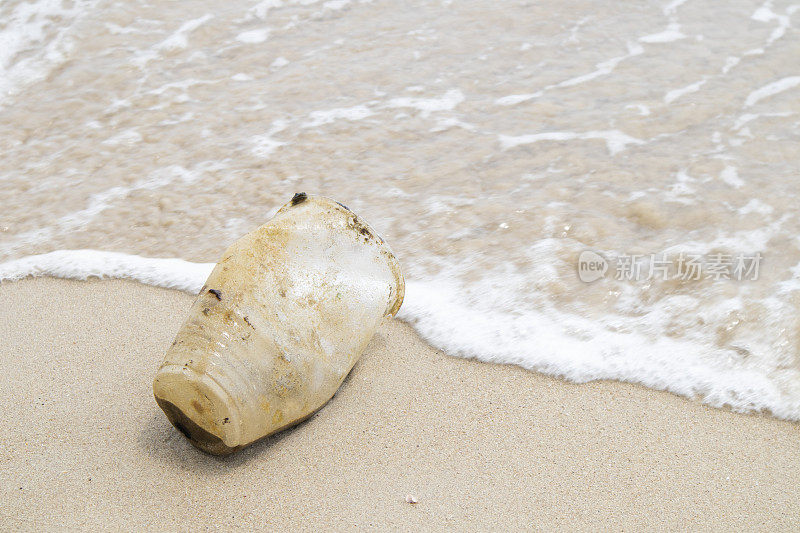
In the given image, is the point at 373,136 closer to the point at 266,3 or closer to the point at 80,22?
the point at 266,3

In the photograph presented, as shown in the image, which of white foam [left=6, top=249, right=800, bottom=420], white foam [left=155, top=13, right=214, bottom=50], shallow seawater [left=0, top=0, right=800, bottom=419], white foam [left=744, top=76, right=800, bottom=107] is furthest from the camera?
white foam [left=155, top=13, right=214, bottom=50]

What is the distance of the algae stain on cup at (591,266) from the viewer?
A: 2730mm

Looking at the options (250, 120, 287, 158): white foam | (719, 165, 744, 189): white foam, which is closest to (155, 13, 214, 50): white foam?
(250, 120, 287, 158): white foam

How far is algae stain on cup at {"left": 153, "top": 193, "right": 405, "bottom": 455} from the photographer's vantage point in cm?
178

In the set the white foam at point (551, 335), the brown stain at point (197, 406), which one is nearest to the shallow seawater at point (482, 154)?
the white foam at point (551, 335)

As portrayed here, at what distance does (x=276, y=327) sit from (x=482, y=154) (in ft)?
6.62

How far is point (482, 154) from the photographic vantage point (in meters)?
3.57

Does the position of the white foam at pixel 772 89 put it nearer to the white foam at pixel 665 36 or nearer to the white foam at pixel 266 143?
the white foam at pixel 665 36

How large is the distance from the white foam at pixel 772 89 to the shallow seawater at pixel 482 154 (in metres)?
0.03

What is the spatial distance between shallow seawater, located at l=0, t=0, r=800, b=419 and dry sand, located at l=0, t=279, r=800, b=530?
0.17 m

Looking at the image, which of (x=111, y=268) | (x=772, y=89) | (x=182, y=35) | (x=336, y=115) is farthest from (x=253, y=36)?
(x=772, y=89)

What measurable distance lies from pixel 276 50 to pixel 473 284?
281 centimetres

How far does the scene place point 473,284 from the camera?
2.73 metres
